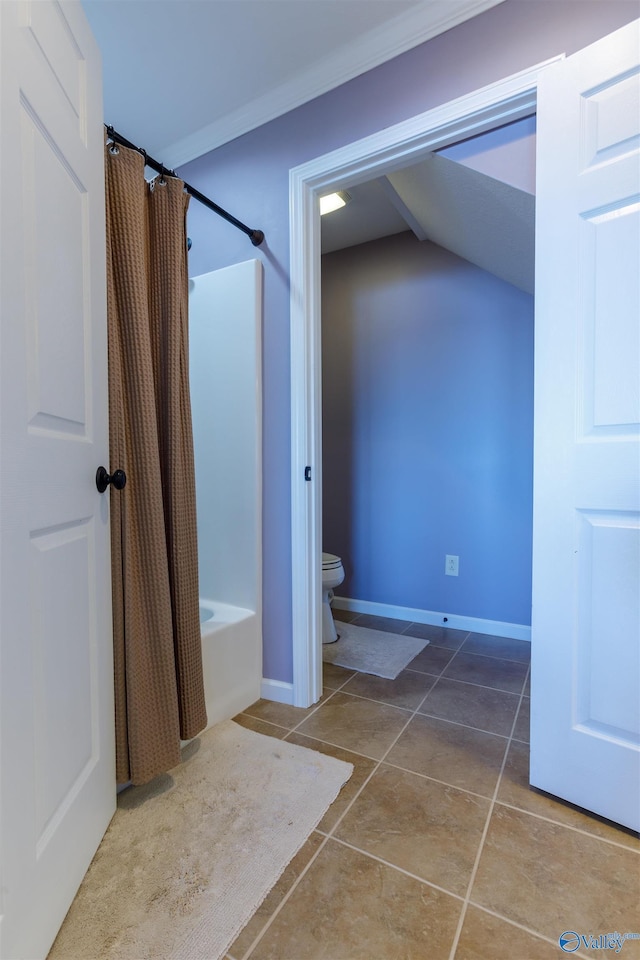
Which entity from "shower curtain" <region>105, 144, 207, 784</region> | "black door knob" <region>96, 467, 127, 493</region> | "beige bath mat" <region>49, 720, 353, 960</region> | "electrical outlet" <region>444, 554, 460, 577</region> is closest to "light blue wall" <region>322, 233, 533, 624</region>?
"electrical outlet" <region>444, 554, 460, 577</region>

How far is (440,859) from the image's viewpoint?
3.52ft

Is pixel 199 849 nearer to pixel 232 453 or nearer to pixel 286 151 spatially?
pixel 232 453

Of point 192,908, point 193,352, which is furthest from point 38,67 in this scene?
point 192,908

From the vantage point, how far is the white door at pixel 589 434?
114 centimetres

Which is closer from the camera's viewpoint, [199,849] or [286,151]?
[199,849]

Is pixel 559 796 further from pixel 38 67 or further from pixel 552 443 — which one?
pixel 38 67

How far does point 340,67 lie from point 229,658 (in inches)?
83.8

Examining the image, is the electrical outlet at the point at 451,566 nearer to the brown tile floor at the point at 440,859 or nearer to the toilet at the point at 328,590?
the toilet at the point at 328,590

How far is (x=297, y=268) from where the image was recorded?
1.75 meters

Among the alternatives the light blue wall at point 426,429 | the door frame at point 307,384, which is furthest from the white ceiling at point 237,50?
the light blue wall at point 426,429

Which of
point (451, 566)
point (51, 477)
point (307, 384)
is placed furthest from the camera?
point (451, 566)

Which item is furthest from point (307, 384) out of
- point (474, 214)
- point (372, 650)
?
point (372, 650)

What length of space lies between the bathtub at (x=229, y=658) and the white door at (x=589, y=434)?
1003 millimetres

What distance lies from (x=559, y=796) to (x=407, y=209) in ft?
8.17
